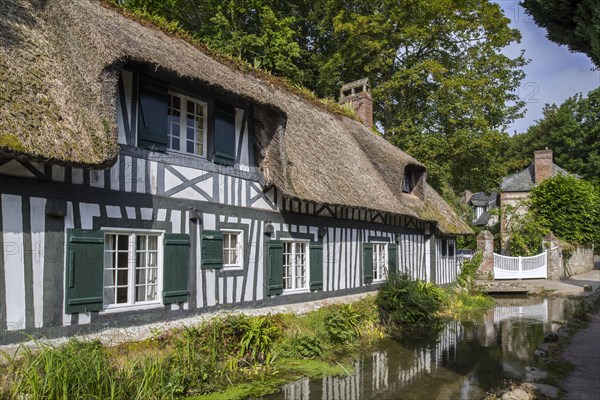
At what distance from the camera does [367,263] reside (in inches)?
516

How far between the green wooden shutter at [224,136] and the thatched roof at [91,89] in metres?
0.59

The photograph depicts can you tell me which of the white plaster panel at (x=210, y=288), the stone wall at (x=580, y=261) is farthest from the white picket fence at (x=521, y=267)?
the white plaster panel at (x=210, y=288)

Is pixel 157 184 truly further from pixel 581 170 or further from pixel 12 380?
pixel 581 170

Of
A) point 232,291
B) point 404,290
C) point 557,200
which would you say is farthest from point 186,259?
point 557,200

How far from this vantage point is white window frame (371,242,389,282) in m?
13.8

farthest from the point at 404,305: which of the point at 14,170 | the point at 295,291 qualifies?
the point at 14,170

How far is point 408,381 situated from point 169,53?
6892mm

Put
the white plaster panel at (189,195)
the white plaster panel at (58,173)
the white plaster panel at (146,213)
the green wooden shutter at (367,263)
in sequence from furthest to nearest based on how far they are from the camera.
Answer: the green wooden shutter at (367,263) → the white plaster panel at (189,195) → the white plaster panel at (146,213) → the white plaster panel at (58,173)

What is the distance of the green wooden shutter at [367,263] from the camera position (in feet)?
42.6

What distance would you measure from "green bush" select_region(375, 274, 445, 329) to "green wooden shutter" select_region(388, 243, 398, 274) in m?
0.76

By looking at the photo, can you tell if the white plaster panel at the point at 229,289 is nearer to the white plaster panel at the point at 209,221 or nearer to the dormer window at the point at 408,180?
the white plaster panel at the point at 209,221

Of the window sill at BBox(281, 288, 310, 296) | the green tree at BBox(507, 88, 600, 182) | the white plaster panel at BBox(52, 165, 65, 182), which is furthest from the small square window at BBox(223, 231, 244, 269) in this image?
the green tree at BBox(507, 88, 600, 182)

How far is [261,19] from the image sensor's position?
21484mm

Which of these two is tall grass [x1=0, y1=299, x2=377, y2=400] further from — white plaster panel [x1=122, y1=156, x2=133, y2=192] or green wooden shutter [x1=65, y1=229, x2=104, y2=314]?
white plaster panel [x1=122, y1=156, x2=133, y2=192]
